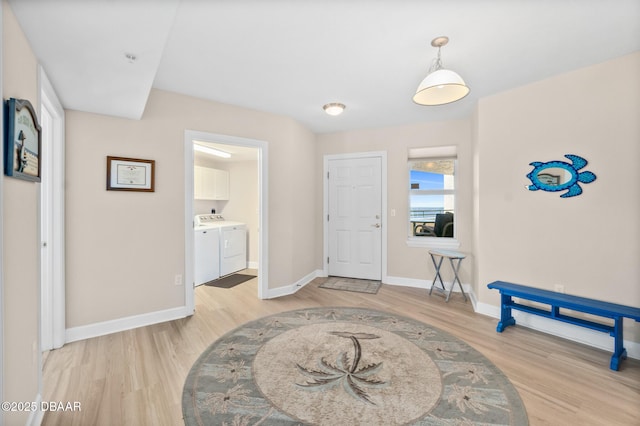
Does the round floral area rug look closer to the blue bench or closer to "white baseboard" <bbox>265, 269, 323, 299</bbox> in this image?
the blue bench

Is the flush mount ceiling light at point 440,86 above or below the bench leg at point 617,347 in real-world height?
above

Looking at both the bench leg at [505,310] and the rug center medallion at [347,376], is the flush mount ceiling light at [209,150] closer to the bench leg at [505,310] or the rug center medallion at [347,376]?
the rug center medallion at [347,376]

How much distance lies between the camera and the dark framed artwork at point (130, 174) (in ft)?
9.17

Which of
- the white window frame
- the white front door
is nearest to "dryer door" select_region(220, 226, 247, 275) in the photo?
the white front door

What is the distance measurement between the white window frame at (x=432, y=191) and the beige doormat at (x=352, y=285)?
0.89m

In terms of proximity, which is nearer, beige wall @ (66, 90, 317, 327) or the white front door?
beige wall @ (66, 90, 317, 327)

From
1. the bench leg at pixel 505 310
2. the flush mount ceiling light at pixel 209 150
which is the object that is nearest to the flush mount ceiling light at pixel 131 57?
the flush mount ceiling light at pixel 209 150

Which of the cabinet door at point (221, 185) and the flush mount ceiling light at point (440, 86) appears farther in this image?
the cabinet door at point (221, 185)

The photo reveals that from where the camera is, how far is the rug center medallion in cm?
176

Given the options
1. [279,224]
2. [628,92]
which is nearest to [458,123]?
[628,92]

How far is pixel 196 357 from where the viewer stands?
2.37 m

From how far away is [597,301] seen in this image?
253cm

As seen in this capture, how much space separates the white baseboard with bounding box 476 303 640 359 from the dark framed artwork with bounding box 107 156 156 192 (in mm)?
4158

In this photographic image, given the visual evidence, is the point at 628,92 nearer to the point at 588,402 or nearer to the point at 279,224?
the point at 588,402
